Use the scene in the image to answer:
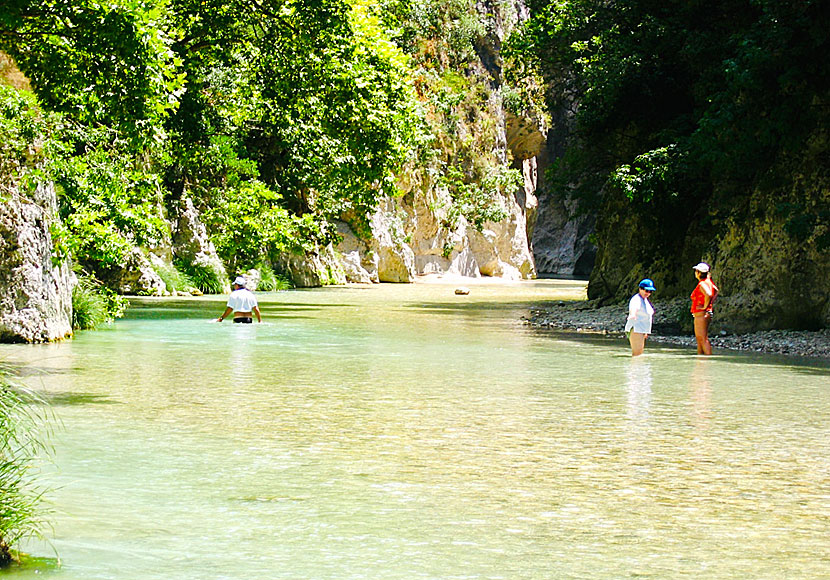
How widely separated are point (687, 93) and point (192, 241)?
18639 millimetres

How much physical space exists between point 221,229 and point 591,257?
53.8 m

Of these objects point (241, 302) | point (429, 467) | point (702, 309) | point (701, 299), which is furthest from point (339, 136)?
point (429, 467)

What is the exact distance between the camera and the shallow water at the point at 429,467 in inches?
231

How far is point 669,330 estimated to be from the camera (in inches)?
928

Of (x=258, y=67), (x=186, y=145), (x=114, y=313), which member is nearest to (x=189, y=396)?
(x=114, y=313)

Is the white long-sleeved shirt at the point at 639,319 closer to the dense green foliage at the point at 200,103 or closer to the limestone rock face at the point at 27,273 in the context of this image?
the dense green foliage at the point at 200,103

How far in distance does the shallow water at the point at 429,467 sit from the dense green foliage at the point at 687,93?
6066 mm

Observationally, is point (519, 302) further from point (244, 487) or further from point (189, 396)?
point (244, 487)

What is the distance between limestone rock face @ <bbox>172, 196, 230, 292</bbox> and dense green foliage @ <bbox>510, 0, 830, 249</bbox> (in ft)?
41.7

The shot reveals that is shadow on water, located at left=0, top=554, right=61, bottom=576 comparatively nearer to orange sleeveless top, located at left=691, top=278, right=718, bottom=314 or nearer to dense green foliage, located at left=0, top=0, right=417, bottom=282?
dense green foliage, located at left=0, top=0, right=417, bottom=282

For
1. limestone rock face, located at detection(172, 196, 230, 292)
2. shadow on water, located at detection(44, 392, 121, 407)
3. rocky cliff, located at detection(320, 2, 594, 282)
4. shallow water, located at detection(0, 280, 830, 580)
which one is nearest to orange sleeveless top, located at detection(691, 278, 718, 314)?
shallow water, located at detection(0, 280, 830, 580)

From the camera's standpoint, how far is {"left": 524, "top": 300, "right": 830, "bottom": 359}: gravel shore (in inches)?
759

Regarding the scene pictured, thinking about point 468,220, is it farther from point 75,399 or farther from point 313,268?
point 75,399

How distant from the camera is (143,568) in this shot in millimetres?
5531
